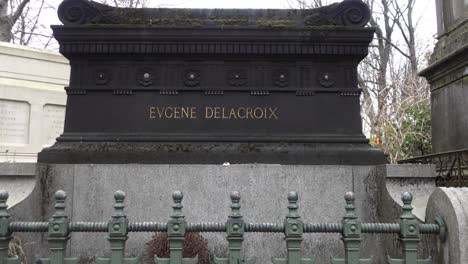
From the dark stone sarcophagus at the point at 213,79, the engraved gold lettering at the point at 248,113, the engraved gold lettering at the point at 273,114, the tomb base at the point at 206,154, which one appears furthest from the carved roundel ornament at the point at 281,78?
the tomb base at the point at 206,154

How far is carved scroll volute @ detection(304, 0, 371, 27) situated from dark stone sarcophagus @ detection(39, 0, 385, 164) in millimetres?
14

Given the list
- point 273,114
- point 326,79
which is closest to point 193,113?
point 273,114

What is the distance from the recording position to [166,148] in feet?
19.7

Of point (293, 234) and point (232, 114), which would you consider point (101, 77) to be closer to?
point (232, 114)

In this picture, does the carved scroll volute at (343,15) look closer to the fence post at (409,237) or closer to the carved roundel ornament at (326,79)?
the carved roundel ornament at (326,79)

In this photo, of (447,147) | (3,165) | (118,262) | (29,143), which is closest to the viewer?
(118,262)

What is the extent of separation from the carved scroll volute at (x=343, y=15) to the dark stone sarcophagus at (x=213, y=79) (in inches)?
0.6

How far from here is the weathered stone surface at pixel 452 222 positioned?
11.3 ft

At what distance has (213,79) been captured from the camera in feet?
20.8

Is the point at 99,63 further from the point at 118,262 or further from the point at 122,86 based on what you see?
the point at 118,262

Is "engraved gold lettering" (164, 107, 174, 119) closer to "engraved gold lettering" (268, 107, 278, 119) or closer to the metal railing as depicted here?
"engraved gold lettering" (268, 107, 278, 119)

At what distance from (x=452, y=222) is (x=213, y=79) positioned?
3761mm

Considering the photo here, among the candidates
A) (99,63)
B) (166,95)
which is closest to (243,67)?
(166,95)

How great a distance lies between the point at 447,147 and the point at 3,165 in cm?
857
